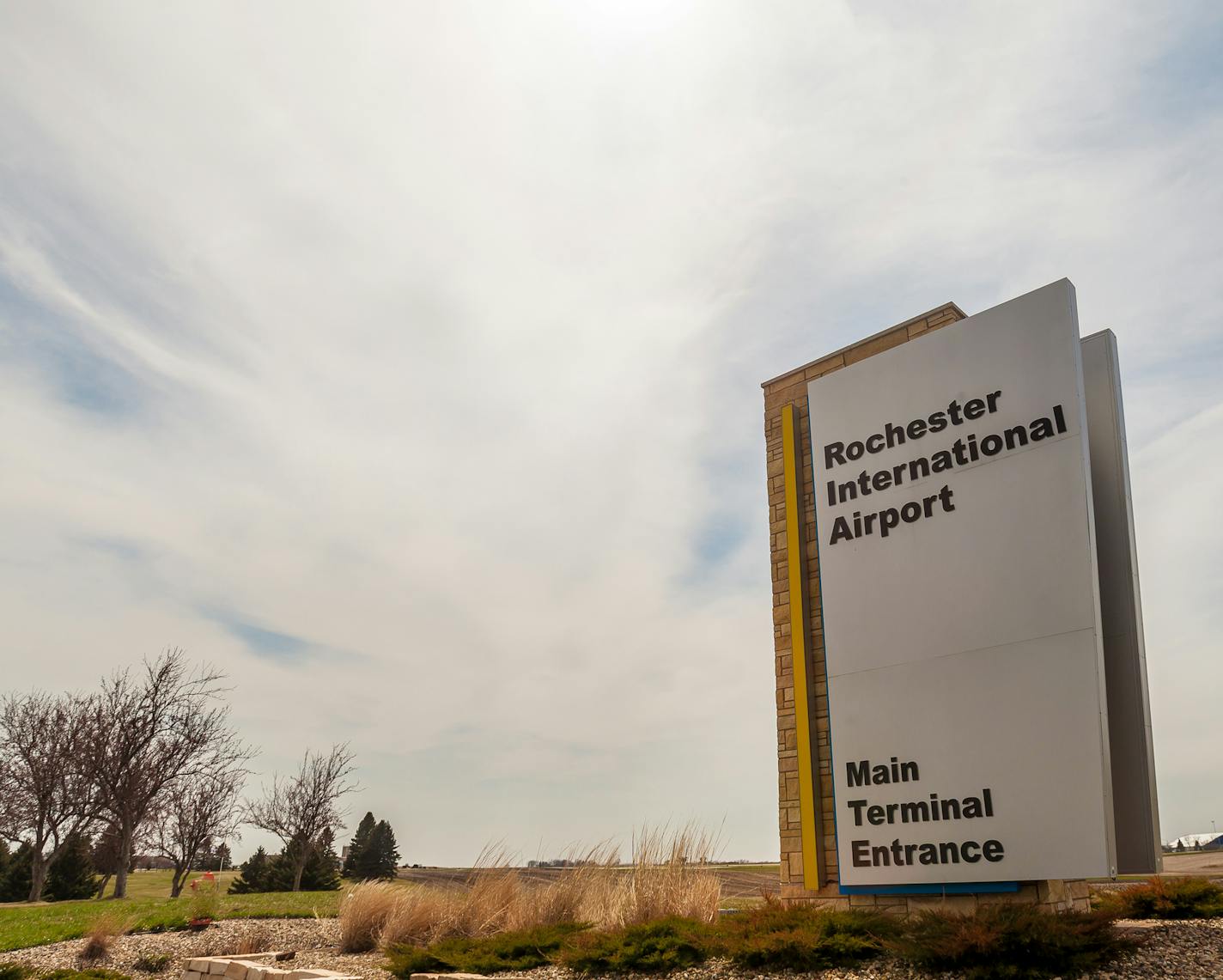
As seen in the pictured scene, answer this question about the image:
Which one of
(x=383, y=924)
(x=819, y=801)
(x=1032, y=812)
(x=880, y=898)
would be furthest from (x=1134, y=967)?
(x=383, y=924)

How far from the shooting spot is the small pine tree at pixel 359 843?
3653 cm

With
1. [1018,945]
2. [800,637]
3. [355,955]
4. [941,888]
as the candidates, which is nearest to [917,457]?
[800,637]

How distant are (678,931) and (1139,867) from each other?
13.0 ft

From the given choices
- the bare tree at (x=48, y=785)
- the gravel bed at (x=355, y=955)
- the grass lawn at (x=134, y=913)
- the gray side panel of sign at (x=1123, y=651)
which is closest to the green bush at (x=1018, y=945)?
the gravel bed at (x=355, y=955)

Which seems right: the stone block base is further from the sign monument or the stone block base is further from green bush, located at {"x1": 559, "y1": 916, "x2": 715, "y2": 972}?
green bush, located at {"x1": 559, "y1": 916, "x2": 715, "y2": 972}

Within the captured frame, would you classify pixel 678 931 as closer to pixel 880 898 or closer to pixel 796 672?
pixel 880 898

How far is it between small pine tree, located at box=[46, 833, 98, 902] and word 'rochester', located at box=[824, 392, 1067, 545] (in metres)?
30.2

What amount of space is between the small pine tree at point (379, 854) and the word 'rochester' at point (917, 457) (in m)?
31.8

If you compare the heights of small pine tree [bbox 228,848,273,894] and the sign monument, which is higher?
the sign monument

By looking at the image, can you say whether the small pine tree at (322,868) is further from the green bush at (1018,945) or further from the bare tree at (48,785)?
the green bush at (1018,945)

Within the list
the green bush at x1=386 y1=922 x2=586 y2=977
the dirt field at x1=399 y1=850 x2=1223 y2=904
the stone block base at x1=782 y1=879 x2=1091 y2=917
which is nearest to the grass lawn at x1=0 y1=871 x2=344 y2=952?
the dirt field at x1=399 y1=850 x2=1223 y2=904

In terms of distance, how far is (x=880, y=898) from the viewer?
824 centimetres

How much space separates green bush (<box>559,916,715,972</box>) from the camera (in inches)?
292

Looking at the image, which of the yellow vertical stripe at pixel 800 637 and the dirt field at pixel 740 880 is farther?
the dirt field at pixel 740 880
